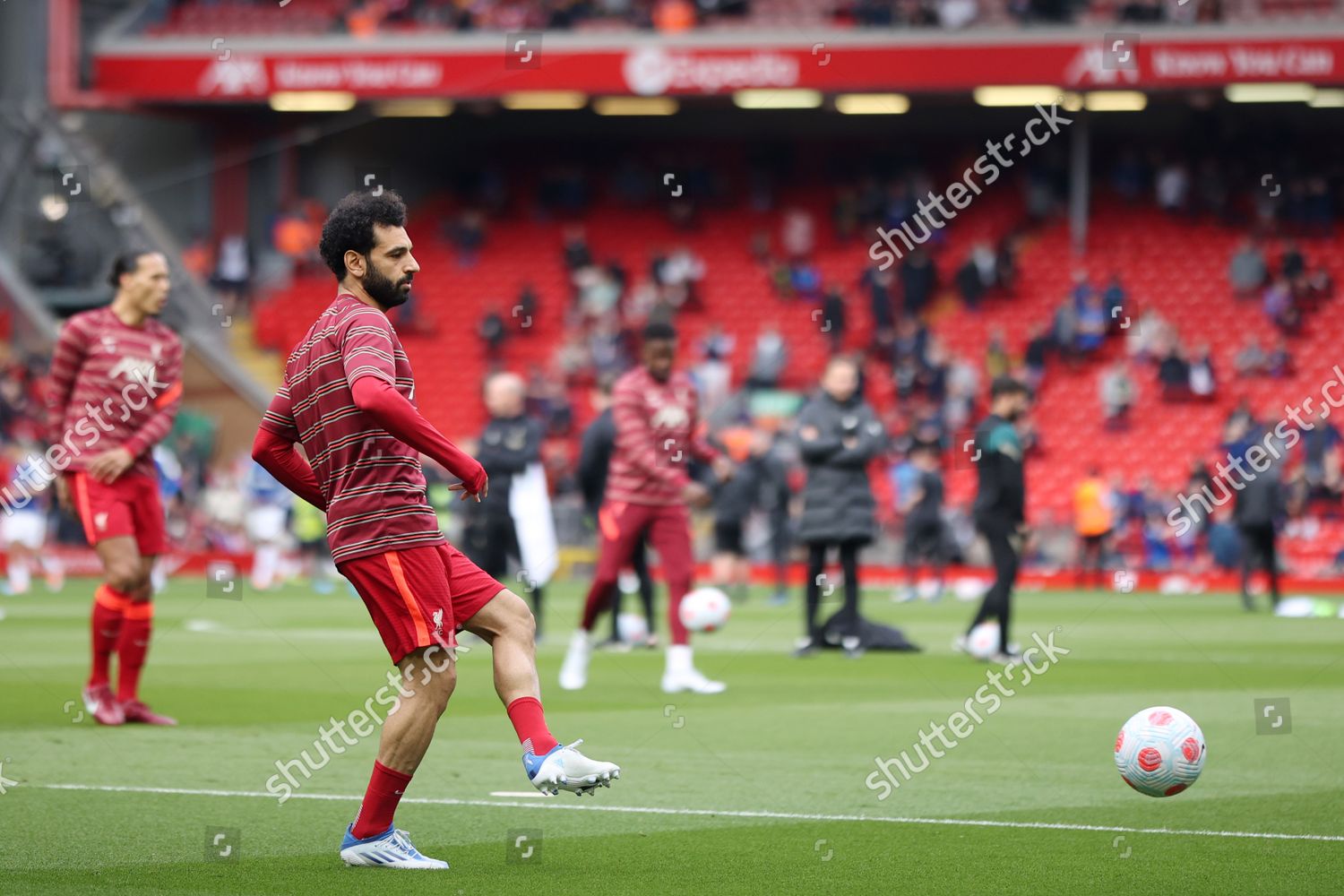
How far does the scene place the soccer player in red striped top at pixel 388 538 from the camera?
6.79 meters

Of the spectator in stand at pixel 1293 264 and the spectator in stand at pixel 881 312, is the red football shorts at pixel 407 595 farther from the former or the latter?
the spectator in stand at pixel 1293 264

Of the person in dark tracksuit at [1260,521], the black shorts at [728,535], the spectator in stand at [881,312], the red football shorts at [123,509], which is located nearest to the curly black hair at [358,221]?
the red football shorts at [123,509]

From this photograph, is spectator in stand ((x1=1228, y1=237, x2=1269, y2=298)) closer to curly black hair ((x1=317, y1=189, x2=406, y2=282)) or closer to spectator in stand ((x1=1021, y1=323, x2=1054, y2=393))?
spectator in stand ((x1=1021, y1=323, x2=1054, y2=393))

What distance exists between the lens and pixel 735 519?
995 inches

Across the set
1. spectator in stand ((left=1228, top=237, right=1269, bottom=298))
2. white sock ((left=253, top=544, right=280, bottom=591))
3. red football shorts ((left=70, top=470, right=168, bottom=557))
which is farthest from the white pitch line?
spectator in stand ((left=1228, top=237, right=1269, bottom=298))

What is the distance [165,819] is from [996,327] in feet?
94.6

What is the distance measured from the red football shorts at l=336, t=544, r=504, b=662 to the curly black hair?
3.32ft

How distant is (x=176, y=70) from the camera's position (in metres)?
37.4

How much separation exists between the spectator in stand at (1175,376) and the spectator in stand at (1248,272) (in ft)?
8.20

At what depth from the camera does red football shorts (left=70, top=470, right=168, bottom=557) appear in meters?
10.8

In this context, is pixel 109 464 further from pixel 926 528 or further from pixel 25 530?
pixel 926 528

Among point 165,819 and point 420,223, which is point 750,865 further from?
point 420,223

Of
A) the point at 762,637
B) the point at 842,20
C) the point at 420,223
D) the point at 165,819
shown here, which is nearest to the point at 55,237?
the point at 420,223

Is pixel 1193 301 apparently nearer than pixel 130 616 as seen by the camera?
No
